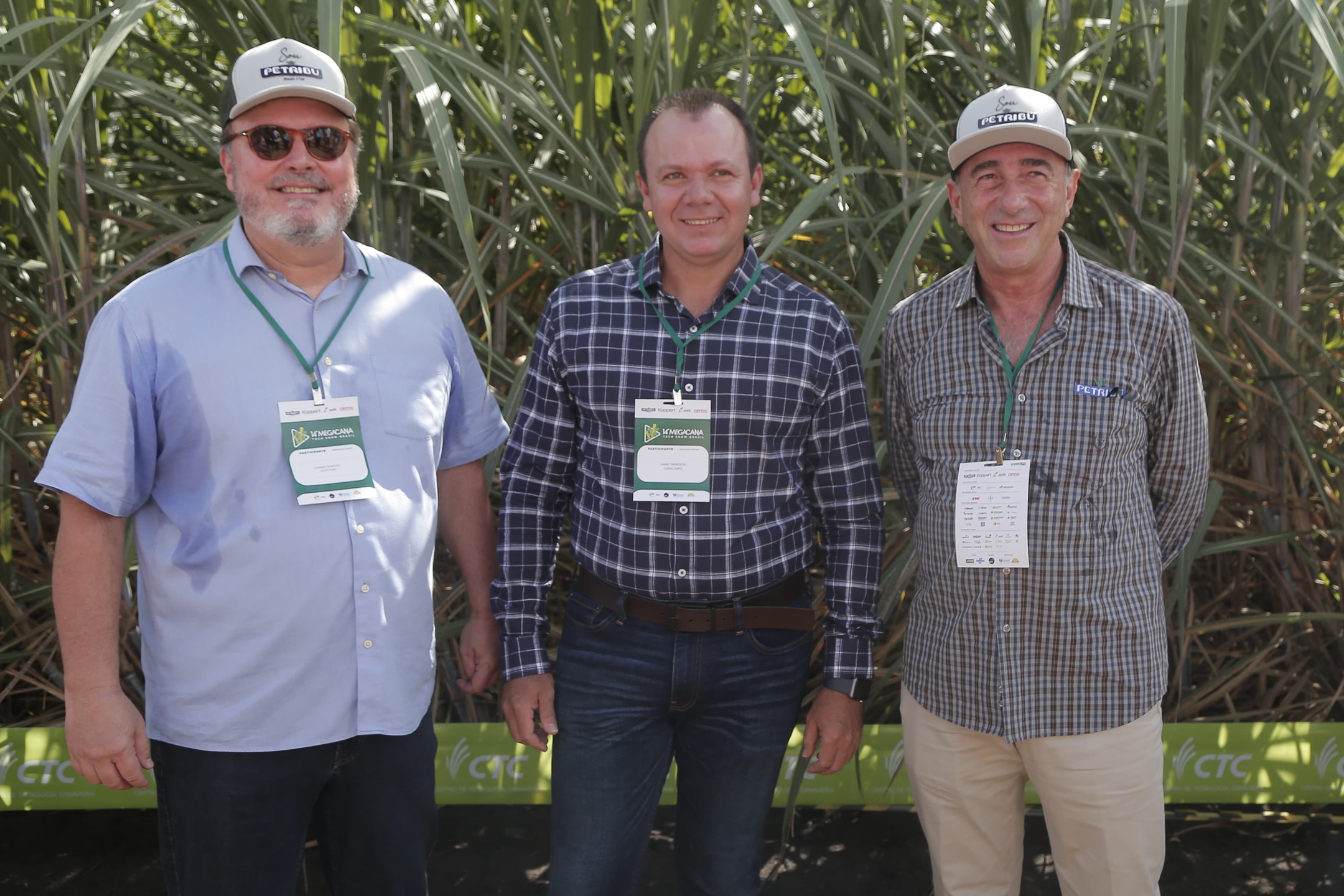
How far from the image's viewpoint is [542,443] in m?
1.57

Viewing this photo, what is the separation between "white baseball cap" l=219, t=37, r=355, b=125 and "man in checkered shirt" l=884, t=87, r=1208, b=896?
0.83 meters

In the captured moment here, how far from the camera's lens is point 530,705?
5.08 ft

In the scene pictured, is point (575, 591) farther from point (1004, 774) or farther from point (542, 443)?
point (1004, 774)

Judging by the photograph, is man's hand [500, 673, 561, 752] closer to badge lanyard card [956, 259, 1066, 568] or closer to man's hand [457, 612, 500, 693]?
man's hand [457, 612, 500, 693]

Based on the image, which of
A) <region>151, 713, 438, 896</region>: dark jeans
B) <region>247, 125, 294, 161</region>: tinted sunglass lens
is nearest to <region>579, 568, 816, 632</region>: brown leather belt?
<region>151, 713, 438, 896</region>: dark jeans

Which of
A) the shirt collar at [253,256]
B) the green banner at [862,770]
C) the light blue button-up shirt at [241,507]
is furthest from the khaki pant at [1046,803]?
the shirt collar at [253,256]

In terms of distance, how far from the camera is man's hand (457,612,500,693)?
1631mm

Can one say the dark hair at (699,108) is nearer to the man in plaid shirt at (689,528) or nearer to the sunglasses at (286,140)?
the man in plaid shirt at (689,528)

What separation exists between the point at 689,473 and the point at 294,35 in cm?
91

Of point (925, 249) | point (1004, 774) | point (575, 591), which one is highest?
point (925, 249)

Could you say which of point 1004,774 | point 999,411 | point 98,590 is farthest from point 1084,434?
point 98,590

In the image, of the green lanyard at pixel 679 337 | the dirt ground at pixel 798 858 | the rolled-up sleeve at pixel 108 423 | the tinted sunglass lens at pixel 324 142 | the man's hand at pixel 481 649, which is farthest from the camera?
the dirt ground at pixel 798 858

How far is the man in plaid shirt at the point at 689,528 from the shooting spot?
1.47 meters

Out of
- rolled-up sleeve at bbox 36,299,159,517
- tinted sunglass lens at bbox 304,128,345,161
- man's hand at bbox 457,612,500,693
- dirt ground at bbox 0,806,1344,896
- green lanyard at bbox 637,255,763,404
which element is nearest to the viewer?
rolled-up sleeve at bbox 36,299,159,517
